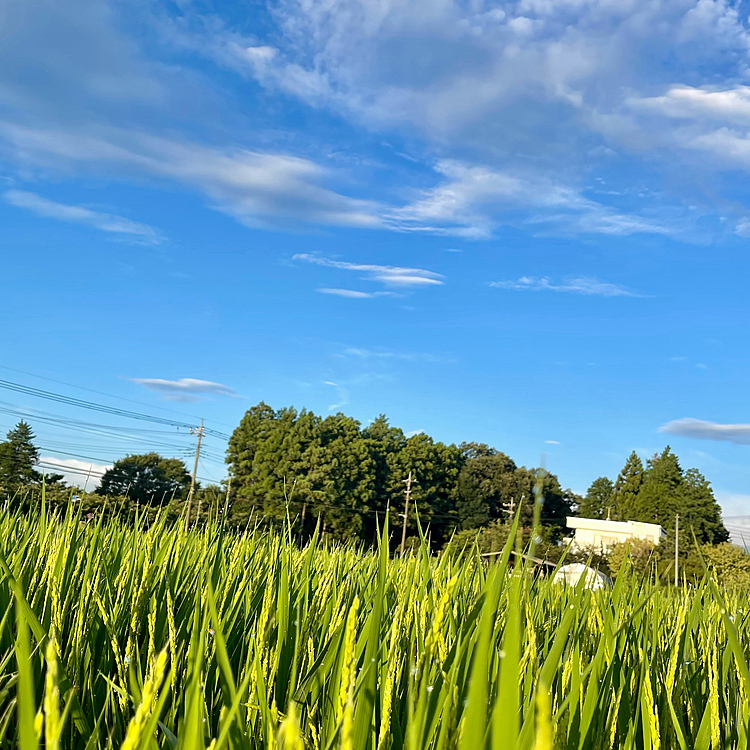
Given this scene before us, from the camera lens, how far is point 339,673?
1.21 metres

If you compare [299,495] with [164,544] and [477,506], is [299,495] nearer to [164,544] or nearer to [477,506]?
[477,506]

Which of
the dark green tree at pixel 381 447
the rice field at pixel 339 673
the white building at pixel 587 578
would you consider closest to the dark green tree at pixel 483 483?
the dark green tree at pixel 381 447

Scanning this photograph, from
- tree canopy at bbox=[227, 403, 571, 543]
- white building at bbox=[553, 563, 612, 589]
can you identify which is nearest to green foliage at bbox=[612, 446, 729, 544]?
tree canopy at bbox=[227, 403, 571, 543]

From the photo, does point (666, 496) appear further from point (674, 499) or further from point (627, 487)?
point (627, 487)

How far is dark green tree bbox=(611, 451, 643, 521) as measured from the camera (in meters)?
69.1

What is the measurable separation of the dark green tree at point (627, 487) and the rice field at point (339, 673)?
71.3 meters

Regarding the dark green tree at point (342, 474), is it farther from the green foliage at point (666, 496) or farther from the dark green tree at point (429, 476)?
the green foliage at point (666, 496)

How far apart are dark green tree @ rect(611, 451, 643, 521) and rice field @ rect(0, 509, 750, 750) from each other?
234ft

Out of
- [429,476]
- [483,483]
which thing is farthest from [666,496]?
[429,476]

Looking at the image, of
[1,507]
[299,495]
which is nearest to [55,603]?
[1,507]

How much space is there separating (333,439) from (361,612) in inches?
2481

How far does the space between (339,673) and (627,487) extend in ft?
251

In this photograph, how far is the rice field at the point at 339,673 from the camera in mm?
691

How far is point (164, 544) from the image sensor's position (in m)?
2.81
